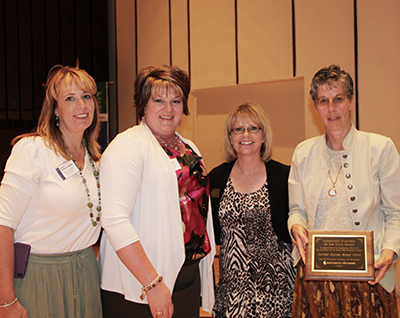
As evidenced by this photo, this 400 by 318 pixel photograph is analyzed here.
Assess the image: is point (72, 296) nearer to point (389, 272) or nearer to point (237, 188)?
point (237, 188)

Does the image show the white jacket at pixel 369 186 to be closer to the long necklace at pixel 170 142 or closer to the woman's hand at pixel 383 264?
the woman's hand at pixel 383 264

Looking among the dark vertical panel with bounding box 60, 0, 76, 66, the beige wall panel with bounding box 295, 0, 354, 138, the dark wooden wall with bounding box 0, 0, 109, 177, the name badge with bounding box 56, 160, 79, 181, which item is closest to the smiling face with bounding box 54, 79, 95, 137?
the name badge with bounding box 56, 160, 79, 181

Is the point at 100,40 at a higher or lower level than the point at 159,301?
higher

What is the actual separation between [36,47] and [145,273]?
240 inches

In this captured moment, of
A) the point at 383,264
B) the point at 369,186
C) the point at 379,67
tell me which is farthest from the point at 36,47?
the point at 383,264

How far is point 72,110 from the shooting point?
1.94m

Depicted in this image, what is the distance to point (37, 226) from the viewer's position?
1.79m

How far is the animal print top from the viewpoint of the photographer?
92.7 inches

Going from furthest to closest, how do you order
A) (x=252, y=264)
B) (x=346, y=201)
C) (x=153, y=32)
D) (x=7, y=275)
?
1. (x=153, y=32)
2. (x=252, y=264)
3. (x=346, y=201)
4. (x=7, y=275)

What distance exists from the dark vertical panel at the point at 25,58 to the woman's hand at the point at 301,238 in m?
5.76

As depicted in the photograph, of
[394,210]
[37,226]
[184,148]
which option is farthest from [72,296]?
[394,210]

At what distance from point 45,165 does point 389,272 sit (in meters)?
1.95

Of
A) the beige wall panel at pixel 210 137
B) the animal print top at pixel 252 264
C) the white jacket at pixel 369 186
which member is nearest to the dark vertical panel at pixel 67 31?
the beige wall panel at pixel 210 137

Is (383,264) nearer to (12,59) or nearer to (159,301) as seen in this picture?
(159,301)
